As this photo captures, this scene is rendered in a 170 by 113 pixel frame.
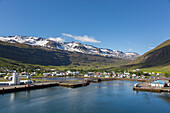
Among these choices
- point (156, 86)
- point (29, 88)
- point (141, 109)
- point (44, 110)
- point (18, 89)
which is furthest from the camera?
point (156, 86)

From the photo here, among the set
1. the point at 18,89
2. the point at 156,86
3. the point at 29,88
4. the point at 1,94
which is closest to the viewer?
the point at 1,94

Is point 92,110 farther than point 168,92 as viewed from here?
No

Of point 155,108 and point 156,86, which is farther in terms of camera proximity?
point 156,86

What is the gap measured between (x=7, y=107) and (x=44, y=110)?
1180cm

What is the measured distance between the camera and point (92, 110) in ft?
147

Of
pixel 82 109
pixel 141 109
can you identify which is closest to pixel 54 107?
pixel 82 109

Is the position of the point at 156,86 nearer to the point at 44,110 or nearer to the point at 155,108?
the point at 155,108

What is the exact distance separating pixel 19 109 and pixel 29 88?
35281 mm


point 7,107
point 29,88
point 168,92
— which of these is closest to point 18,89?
point 29,88

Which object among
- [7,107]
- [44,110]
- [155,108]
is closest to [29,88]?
[7,107]

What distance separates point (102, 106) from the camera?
4903 centimetres

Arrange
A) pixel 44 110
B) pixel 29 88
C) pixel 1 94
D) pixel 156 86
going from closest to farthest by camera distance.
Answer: pixel 44 110, pixel 1 94, pixel 29 88, pixel 156 86

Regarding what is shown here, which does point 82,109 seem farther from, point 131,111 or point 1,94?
point 1,94

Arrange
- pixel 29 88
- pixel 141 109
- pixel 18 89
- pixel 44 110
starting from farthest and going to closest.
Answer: pixel 29 88 < pixel 18 89 < pixel 141 109 < pixel 44 110
